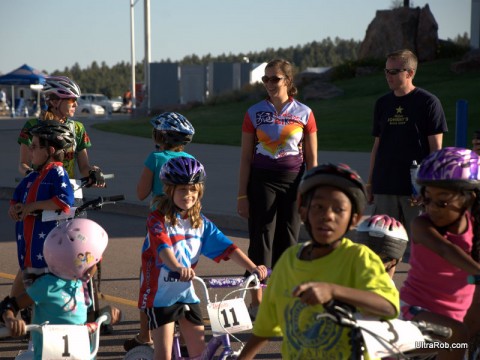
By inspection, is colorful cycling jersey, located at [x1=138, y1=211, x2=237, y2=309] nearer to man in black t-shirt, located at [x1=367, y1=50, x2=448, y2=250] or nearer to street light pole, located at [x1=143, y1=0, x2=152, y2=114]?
man in black t-shirt, located at [x1=367, y1=50, x2=448, y2=250]

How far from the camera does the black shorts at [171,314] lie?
193 inches

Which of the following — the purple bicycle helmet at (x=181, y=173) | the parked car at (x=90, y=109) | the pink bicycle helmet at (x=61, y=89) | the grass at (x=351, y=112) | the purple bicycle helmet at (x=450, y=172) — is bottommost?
the parked car at (x=90, y=109)

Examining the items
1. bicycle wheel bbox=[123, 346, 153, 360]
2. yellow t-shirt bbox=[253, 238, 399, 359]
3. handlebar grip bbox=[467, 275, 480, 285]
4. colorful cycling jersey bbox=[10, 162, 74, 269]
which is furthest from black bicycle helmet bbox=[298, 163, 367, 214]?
colorful cycling jersey bbox=[10, 162, 74, 269]

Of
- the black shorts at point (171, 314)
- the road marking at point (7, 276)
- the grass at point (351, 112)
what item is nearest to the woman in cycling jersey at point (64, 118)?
the black shorts at point (171, 314)

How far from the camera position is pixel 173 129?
6277mm

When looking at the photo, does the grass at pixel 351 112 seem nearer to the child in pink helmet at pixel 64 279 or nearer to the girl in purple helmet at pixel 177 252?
the girl in purple helmet at pixel 177 252

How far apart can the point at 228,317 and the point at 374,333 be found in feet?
4.90

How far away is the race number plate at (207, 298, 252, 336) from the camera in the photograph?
4.48 m

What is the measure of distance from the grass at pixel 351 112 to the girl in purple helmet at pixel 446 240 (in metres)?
18.4

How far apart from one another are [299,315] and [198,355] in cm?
176

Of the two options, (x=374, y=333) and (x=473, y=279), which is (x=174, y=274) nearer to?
(x=473, y=279)

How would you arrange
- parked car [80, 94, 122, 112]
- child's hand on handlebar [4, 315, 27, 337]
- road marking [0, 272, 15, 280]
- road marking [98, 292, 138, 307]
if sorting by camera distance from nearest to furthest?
child's hand on handlebar [4, 315, 27, 337], road marking [98, 292, 138, 307], road marking [0, 272, 15, 280], parked car [80, 94, 122, 112]

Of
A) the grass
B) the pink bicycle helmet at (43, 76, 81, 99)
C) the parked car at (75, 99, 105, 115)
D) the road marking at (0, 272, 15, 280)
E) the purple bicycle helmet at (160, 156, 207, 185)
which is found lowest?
the parked car at (75, 99, 105, 115)

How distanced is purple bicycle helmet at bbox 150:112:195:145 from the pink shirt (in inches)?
96.8
